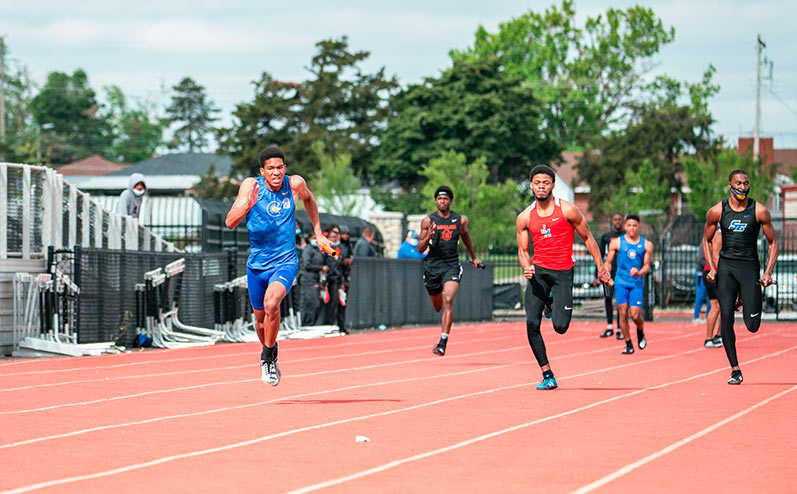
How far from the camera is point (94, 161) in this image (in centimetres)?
11050

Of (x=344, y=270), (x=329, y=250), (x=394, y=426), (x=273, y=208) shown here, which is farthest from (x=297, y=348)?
(x=394, y=426)

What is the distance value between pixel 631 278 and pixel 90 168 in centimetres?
9628

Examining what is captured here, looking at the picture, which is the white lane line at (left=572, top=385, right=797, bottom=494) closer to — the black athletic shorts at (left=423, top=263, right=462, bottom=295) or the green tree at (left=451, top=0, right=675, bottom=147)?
the black athletic shorts at (left=423, top=263, right=462, bottom=295)

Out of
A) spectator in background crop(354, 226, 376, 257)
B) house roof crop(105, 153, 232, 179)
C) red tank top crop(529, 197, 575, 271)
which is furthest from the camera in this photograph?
house roof crop(105, 153, 232, 179)

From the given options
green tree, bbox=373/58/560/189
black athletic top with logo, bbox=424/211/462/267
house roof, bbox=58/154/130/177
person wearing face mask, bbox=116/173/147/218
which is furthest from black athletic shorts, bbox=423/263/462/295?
house roof, bbox=58/154/130/177

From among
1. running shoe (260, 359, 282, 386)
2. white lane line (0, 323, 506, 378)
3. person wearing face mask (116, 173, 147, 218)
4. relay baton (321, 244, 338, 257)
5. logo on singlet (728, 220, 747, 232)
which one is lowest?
white lane line (0, 323, 506, 378)

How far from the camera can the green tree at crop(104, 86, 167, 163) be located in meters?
126

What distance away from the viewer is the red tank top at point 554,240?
11.5 m

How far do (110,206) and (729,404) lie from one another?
20.3 metres

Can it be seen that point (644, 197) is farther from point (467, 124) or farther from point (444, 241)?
point (444, 241)

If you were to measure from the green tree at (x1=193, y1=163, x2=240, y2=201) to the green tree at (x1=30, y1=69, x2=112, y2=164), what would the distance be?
39.4 metres

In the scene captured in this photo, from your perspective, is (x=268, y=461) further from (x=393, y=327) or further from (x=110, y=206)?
(x=110, y=206)

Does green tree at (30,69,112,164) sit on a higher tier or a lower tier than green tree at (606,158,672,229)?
higher

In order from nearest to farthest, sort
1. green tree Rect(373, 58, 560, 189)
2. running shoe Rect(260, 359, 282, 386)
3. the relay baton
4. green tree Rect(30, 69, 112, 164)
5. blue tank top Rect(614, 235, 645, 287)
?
1. the relay baton
2. running shoe Rect(260, 359, 282, 386)
3. blue tank top Rect(614, 235, 645, 287)
4. green tree Rect(373, 58, 560, 189)
5. green tree Rect(30, 69, 112, 164)
